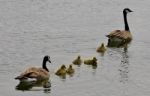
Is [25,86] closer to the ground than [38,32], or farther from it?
closer to the ground

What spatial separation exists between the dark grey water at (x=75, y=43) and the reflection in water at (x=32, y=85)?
0.17 m

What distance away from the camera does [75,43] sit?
3706 centimetres

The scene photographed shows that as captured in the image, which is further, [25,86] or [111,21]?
[111,21]

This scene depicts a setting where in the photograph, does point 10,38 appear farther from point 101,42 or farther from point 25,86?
point 25,86

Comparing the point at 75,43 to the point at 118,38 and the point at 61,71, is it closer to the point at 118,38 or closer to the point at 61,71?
the point at 118,38

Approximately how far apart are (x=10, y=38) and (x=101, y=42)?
5.06 m

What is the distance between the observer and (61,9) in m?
48.8

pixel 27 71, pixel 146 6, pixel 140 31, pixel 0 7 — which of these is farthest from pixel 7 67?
pixel 146 6

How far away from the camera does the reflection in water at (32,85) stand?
28.0m

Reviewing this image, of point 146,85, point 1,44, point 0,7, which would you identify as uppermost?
point 0,7

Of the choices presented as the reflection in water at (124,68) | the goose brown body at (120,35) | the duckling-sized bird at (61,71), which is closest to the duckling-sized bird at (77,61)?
the reflection in water at (124,68)

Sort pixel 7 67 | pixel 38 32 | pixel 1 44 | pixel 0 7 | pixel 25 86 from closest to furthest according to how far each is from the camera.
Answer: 1. pixel 25 86
2. pixel 7 67
3. pixel 1 44
4. pixel 38 32
5. pixel 0 7

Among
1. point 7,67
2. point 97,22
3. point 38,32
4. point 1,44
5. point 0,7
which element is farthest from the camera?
point 0,7

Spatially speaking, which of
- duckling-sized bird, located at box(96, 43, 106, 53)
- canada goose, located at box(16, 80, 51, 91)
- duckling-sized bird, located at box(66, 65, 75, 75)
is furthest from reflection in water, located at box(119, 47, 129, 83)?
canada goose, located at box(16, 80, 51, 91)
